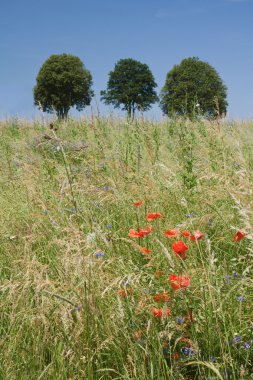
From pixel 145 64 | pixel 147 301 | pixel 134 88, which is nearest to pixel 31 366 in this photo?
pixel 147 301

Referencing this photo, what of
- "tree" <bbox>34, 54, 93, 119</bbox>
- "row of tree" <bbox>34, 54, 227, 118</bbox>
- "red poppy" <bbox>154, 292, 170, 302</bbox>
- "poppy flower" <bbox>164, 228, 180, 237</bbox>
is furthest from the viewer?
"tree" <bbox>34, 54, 93, 119</bbox>

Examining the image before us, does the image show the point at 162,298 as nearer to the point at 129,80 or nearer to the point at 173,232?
the point at 173,232

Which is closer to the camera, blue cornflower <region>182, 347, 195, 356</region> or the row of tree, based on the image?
blue cornflower <region>182, 347, 195, 356</region>

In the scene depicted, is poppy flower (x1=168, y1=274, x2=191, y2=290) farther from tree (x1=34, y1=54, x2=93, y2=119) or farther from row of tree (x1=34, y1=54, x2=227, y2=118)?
tree (x1=34, y1=54, x2=93, y2=119)

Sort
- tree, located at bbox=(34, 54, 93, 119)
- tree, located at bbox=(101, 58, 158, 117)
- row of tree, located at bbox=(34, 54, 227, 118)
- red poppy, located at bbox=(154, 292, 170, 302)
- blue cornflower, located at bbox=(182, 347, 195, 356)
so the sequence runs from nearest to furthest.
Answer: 1. blue cornflower, located at bbox=(182, 347, 195, 356)
2. red poppy, located at bbox=(154, 292, 170, 302)
3. row of tree, located at bbox=(34, 54, 227, 118)
4. tree, located at bbox=(34, 54, 93, 119)
5. tree, located at bbox=(101, 58, 158, 117)

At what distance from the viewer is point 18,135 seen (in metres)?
9.91

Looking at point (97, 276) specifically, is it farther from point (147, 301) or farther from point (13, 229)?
point (13, 229)

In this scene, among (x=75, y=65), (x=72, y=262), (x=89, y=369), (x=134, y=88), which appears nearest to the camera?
(x=89, y=369)

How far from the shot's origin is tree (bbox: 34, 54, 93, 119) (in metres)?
59.4

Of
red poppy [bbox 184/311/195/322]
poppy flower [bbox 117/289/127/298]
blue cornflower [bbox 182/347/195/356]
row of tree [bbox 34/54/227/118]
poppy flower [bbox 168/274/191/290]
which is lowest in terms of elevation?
blue cornflower [bbox 182/347/195/356]

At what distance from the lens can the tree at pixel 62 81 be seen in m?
Answer: 59.4

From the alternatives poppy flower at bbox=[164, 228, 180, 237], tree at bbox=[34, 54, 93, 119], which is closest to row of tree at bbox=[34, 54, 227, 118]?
tree at bbox=[34, 54, 93, 119]

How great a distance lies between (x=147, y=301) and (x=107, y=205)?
1.62 meters

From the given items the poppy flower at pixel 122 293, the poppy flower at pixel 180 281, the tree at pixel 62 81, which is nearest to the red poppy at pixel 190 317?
the poppy flower at pixel 180 281
